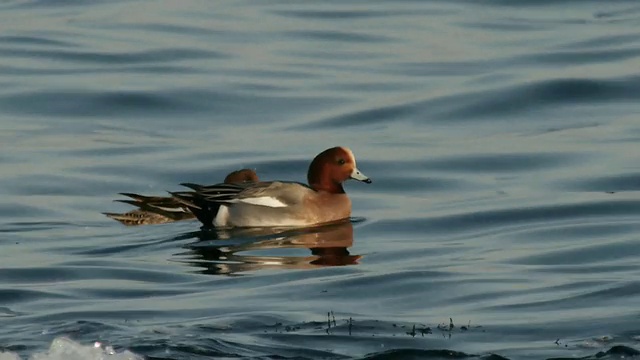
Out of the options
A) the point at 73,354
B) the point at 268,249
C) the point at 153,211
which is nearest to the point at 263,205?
the point at 153,211

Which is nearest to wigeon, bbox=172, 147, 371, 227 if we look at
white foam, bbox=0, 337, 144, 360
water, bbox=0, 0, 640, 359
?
water, bbox=0, 0, 640, 359

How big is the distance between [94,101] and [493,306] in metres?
9.90

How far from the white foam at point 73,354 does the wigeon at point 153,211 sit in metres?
5.53

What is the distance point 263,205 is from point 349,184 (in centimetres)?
211

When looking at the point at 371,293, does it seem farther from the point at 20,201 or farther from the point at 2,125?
the point at 2,125

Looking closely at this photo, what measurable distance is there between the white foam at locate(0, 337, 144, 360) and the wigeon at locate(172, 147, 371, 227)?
5732 mm

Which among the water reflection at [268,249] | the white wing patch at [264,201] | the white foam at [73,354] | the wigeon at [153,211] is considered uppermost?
the white wing patch at [264,201]

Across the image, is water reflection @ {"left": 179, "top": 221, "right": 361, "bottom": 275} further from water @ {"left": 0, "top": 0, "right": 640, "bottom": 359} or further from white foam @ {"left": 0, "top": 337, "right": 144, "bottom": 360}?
white foam @ {"left": 0, "top": 337, "right": 144, "bottom": 360}

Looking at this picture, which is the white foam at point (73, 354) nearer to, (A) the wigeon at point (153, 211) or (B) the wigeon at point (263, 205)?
(A) the wigeon at point (153, 211)

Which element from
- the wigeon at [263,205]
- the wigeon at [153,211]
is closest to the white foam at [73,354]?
the wigeon at [153,211]

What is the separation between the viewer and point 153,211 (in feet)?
46.4

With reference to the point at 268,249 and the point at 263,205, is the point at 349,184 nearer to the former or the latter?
the point at 263,205

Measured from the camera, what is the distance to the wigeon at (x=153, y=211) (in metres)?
13.8

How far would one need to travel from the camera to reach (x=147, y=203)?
14062 mm
